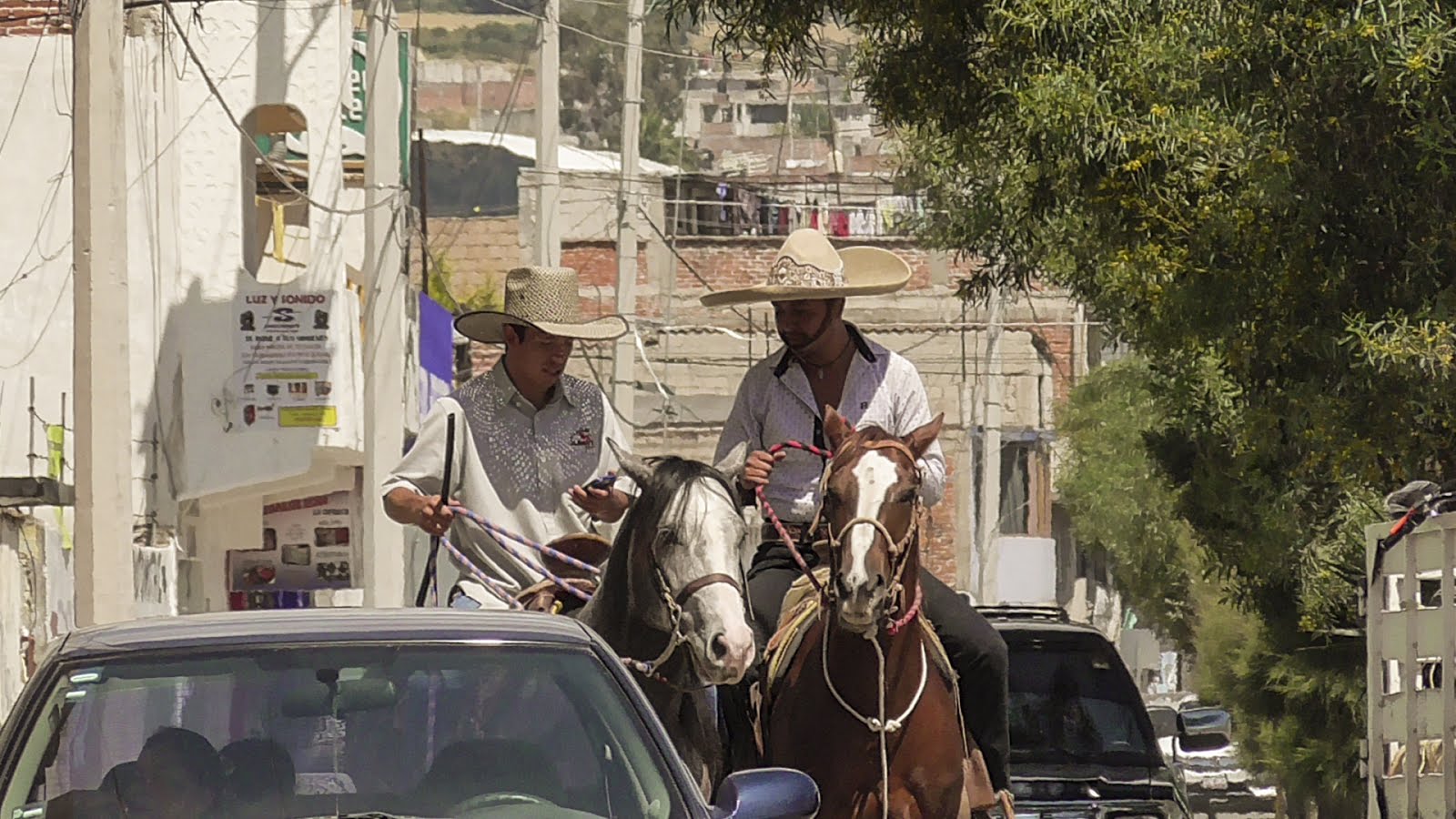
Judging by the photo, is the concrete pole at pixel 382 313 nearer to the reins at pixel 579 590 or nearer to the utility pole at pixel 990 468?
the reins at pixel 579 590

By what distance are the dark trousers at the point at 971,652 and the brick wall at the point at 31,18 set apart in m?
13.7

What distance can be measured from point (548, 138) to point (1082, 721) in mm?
19718

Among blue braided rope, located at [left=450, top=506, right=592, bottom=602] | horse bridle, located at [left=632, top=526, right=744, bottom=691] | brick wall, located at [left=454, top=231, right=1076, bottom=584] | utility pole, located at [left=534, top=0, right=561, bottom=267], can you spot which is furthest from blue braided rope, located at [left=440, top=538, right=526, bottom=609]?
brick wall, located at [left=454, top=231, right=1076, bottom=584]

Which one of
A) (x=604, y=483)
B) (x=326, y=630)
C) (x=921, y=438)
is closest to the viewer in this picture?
(x=326, y=630)

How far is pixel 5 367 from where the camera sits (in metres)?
20.6

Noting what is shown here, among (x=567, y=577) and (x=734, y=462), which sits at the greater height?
(x=734, y=462)

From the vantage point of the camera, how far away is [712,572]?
798 cm

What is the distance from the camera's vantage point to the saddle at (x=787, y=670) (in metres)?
8.75

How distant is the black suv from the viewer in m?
13.5

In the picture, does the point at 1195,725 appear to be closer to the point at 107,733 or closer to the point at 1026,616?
the point at 1026,616

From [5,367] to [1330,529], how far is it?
1047cm

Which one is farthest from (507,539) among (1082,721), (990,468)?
(990,468)

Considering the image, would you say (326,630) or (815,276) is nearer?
(326,630)

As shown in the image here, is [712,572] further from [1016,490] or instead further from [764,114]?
[764,114]
